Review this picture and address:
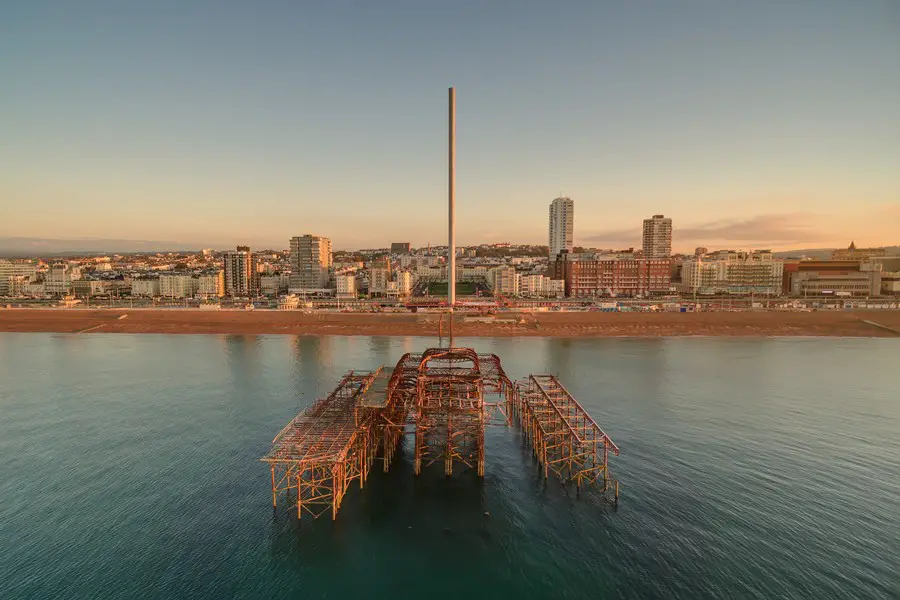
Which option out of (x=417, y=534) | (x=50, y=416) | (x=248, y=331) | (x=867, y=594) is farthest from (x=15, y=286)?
(x=867, y=594)

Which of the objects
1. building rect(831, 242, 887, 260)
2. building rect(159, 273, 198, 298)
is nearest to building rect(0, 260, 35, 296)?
building rect(159, 273, 198, 298)

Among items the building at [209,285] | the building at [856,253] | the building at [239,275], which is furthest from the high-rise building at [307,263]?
the building at [856,253]

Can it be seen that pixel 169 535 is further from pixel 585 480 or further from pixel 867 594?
pixel 867 594

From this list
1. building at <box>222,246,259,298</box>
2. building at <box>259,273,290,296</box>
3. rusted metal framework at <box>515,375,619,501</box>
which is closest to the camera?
rusted metal framework at <box>515,375,619,501</box>

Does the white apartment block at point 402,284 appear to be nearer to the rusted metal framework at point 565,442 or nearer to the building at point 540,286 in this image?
the building at point 540,286

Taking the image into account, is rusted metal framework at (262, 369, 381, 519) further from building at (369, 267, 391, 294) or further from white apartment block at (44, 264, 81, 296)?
white apartment block at (44, 264, 81, 296)

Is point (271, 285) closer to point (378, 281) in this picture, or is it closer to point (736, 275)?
point (378, 281)
